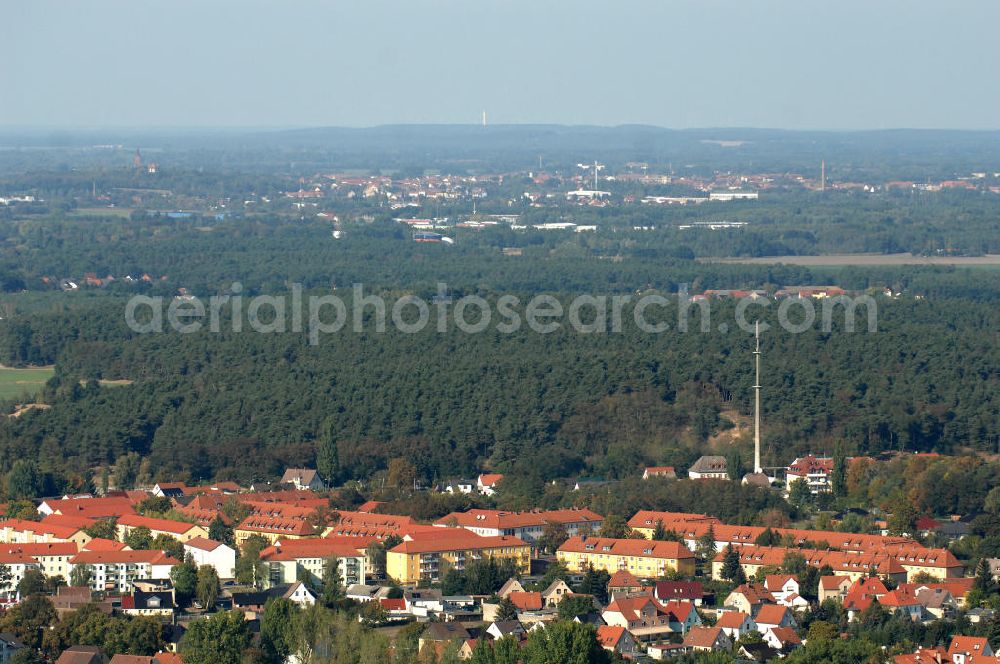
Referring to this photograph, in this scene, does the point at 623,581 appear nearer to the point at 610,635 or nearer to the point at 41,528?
the point at 610,635

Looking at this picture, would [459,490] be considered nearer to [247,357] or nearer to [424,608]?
[424,608]

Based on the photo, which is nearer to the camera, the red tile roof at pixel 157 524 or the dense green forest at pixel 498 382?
the red tile roof at pixel 157 524

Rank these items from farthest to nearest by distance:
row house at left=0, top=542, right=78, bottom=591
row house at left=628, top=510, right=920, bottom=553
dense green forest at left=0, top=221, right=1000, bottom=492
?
dense green forest at left=0, top=221, right=1000, bottom=492
row house at left=628, top=510, right=920, bottom=553
row house at left=0, top=542, right=78, bottom=591

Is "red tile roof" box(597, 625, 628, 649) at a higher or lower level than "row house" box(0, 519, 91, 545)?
higher

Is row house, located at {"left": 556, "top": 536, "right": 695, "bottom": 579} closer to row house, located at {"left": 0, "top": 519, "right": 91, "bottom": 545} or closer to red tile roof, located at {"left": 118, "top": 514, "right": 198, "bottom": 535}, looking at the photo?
red tile roof, located at {"left": 118, "top": 514, "right": 198, "bottom": 535}

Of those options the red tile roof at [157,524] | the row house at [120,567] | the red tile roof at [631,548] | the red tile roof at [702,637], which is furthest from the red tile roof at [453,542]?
the red tile roof at [702,637]

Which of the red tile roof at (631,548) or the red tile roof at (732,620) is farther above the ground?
the red tile roof at (732,620)

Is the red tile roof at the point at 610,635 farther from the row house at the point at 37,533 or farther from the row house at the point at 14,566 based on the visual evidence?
the row house at the point at 37,533

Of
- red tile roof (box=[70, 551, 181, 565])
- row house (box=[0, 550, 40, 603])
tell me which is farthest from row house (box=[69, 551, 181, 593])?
row house (box=[0, 550, 40, 603])
